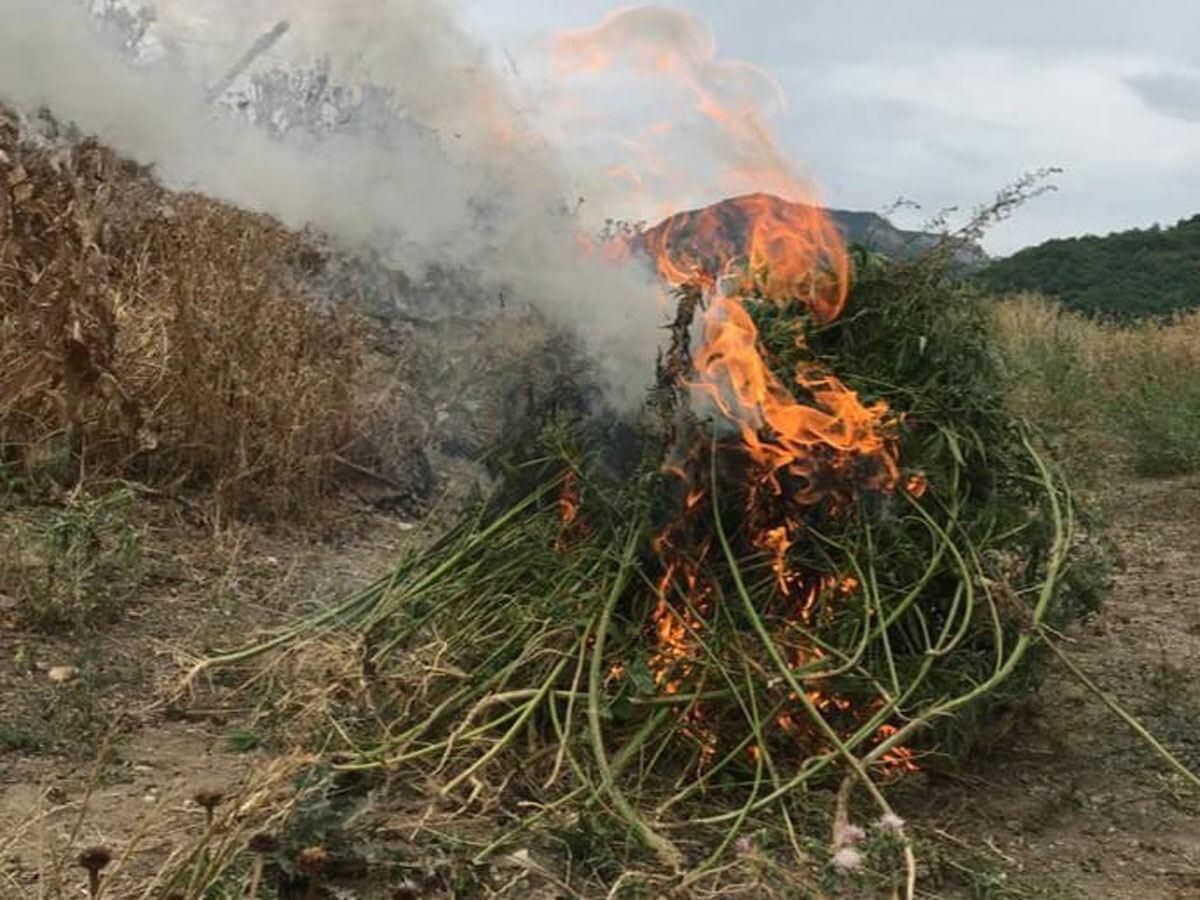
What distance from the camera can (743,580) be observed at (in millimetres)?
3611

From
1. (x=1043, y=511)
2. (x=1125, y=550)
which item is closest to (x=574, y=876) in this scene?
(x=1043, y=511)

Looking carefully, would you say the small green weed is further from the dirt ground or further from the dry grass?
the dry grass

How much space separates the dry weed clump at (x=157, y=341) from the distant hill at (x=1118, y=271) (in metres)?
17.8

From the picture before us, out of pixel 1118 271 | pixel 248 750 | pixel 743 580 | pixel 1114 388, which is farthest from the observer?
pixel 1118 271

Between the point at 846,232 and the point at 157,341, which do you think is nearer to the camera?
the point at 846,232

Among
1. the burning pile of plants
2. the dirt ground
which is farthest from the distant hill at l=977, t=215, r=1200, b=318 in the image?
the burning pile of plants

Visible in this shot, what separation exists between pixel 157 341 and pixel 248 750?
2.94m

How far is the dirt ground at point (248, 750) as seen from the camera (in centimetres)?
296

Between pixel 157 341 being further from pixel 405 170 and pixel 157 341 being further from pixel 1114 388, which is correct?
pixel 1114 388

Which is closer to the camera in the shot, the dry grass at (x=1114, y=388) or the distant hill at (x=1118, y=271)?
the dry grass at (x=1114, y=388)

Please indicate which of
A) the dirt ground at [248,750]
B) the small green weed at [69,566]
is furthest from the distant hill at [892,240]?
the small green weed at [69,566]

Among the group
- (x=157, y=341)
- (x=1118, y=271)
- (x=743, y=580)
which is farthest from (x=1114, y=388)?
(x=1118, y=271)

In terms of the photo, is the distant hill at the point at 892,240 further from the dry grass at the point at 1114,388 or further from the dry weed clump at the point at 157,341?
the dry grass at the point at 1114,388

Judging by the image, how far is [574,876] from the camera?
282 cm
